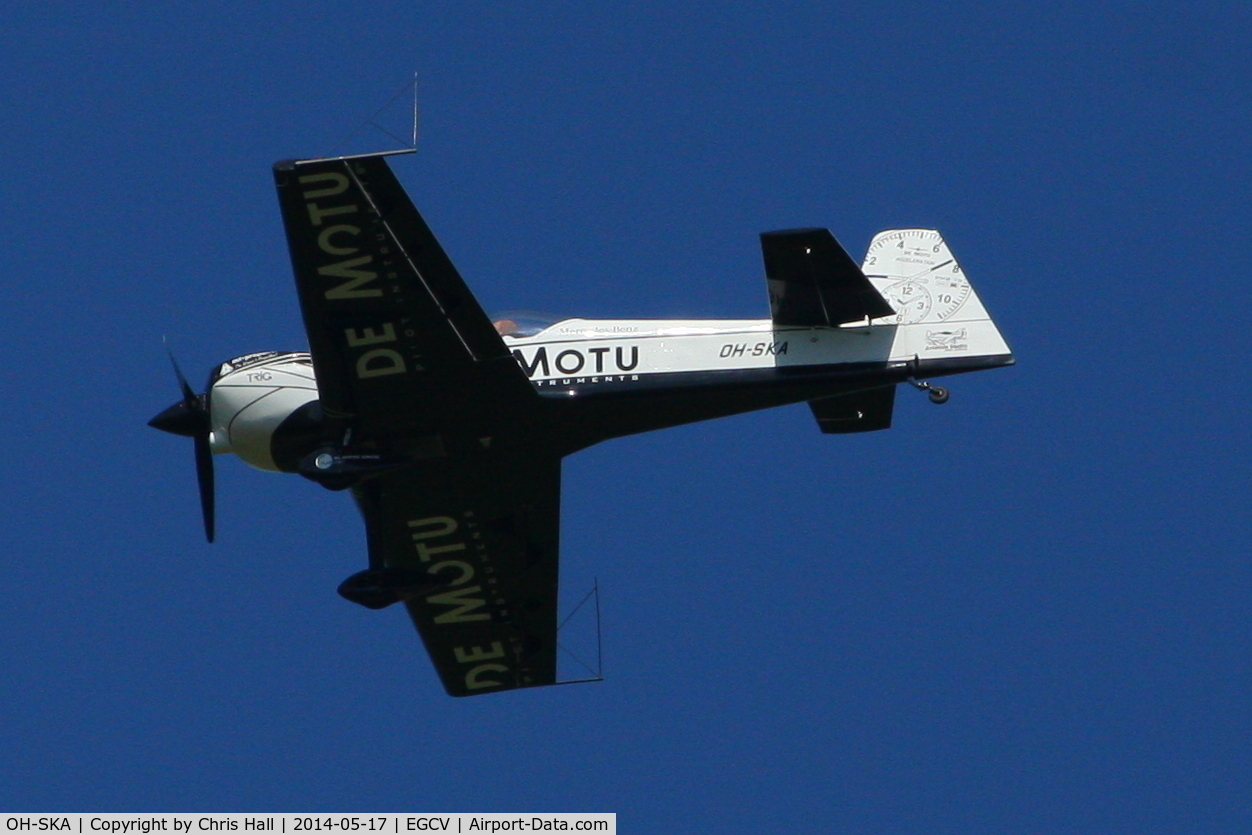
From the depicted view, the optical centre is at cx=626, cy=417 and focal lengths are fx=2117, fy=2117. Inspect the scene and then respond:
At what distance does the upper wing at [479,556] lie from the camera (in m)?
21.3

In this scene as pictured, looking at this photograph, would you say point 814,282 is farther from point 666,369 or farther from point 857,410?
point 857,410

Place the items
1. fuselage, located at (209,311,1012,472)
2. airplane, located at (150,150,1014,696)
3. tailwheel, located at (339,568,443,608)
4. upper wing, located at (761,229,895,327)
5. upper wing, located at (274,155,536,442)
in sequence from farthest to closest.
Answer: tailwheel, located at (339,568,443,608) → fuselage, located at (209,311,1012,472) → airplane, located at (150,150,1014,696) → upper wing, located at (761,229,895,327) → upper wing, located at (274,155,536,442)

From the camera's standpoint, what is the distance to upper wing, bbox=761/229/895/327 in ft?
60.8

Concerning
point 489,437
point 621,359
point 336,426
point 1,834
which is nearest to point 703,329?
point 621,359

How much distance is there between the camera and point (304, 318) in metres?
19.3

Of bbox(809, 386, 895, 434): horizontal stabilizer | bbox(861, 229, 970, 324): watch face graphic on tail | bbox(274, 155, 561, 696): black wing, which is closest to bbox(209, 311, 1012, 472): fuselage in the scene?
bbox(861, 229, 970, 324): watch face graphic on tail

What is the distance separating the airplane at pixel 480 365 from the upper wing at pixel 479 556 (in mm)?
43

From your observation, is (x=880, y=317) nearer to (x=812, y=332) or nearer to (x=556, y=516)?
(x=812, y=332)

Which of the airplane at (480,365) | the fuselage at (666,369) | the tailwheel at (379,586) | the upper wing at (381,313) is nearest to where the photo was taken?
the upper wing at (381,313)

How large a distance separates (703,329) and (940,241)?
7.80 feet

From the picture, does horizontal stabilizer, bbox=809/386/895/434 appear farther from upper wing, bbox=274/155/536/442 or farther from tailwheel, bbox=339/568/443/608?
tailwheel, bbox=339/568/443/608
